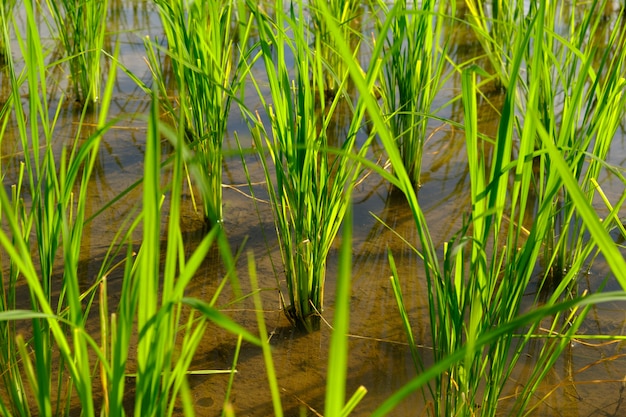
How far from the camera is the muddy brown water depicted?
132cm

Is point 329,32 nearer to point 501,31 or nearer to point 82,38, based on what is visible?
point 501,31

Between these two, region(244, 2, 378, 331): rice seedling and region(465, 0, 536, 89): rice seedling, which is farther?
region(465, 0, 536, 89): rice seedling

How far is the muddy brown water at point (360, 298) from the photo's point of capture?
132 centimetres

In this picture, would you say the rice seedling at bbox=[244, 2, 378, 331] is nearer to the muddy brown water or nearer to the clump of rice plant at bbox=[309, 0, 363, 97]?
the muddy brown water

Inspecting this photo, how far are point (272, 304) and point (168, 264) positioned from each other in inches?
31.4

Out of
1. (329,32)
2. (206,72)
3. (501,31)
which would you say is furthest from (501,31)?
(206,72)

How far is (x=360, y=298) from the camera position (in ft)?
5.23

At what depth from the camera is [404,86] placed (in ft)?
6.49

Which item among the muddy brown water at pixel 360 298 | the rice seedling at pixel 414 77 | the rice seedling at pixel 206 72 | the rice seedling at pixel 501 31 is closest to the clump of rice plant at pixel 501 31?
the rice seedling at pixel 501 31

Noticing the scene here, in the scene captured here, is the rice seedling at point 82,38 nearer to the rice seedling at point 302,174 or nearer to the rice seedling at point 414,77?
the rice seedling at point 414,77

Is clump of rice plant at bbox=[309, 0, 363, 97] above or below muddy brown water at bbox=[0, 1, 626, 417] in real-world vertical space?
above

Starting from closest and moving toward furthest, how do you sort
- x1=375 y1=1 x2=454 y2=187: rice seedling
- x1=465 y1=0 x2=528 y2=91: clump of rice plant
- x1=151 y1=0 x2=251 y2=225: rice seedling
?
x1=465 y1=0 x2=528 y2=91: clump of rice plant, x1=151 y1=0 x2=251 y2=225: rice seedling, x1=375 y1=1 x2=454 y2=187: rice seedling

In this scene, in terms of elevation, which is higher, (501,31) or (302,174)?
(501,31)

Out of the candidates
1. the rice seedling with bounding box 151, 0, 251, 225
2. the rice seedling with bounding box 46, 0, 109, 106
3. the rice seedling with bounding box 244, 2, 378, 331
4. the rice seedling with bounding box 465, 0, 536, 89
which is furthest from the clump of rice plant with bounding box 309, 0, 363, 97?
the rice seedling with bounding box 244, 2, 378, 331
